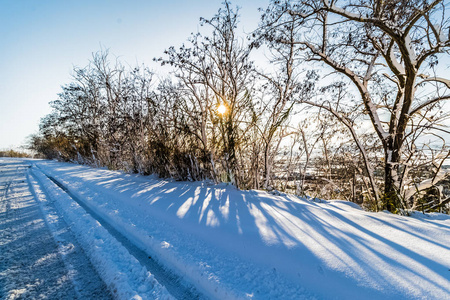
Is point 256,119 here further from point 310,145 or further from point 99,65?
point 99,65

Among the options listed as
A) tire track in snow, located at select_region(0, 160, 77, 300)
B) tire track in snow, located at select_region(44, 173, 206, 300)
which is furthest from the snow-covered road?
tire track in snow, located at select_region(44, 173, 206, 300)

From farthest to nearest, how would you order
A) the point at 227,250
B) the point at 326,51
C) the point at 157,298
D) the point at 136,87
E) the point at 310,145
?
1. the point at 136,87
2. the point at 310,145
3. the point at 326,51
4. the point at 227,250
5. the point at 157,298

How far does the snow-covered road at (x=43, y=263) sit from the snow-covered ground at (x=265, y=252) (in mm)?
122

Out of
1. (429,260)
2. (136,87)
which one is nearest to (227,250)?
(429,260)

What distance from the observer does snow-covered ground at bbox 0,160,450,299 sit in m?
1.52

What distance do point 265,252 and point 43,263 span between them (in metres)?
2.31

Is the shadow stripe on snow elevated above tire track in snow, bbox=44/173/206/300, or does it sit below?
above

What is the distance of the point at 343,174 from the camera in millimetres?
7281

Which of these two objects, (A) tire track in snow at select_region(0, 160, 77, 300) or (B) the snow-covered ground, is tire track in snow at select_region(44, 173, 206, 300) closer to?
(B) the snow-covered ground

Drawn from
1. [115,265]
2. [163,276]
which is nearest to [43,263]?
[115,265]

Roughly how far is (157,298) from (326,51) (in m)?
6.34

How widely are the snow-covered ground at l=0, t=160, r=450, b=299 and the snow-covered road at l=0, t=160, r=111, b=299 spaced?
122 mm

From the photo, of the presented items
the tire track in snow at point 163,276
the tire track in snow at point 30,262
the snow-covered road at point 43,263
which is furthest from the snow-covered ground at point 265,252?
the tire track in snow at point 30,262

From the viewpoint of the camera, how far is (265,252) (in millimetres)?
2006
